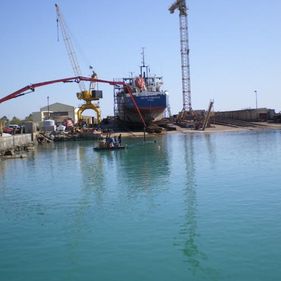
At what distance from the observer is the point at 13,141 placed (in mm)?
66375

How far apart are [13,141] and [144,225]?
5045 cm

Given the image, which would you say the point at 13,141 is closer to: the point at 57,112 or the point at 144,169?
the point at 144,169

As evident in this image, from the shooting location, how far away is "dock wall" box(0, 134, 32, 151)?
61.0 m

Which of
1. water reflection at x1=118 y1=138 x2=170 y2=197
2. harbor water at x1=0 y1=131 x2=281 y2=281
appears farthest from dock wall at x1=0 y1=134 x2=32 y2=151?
harbor water at x1=0 y1=131 x2=281 y2=281

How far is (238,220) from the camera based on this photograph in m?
19.6

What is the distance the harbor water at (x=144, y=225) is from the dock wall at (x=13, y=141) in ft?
78.8

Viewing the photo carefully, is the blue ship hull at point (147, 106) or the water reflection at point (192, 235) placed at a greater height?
the blue ship hull at point (147, 106)

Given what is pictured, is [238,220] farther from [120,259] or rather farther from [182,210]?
[120,259]

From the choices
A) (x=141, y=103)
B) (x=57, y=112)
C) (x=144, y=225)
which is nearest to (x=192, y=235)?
(x=144, y=225)

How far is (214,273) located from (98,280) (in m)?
3.44

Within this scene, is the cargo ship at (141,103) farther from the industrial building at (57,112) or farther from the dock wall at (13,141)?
the industrial building at (57,112)

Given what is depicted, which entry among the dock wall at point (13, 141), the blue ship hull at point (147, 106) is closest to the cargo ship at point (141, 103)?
the blue ship hull at point (147, 106)

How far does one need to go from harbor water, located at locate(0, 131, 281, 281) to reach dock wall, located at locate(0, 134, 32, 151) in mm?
24008

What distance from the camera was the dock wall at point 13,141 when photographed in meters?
61.0
